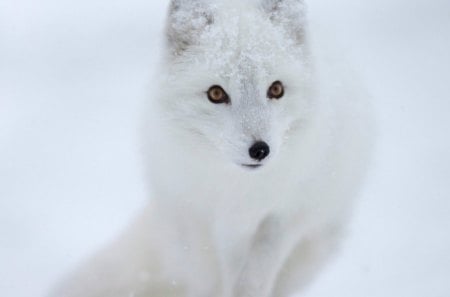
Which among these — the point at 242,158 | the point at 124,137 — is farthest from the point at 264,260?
the point at 124,137

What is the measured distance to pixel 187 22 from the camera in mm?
3605

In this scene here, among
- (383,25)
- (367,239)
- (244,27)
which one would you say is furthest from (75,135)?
(383,25)

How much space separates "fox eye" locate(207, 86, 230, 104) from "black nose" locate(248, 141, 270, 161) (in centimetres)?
25

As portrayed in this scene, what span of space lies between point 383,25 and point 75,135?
405 cm

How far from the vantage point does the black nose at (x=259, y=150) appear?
3.27 metres

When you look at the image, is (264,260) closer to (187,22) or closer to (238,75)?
(238,75)

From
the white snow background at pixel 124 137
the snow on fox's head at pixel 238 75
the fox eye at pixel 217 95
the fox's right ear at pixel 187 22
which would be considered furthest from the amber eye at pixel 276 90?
the white snow background at pixel 124 137

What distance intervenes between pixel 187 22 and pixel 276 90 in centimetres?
48

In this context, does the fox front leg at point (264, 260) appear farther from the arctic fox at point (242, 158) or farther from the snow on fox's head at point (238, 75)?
the snow on fox's head at point (238, 75)

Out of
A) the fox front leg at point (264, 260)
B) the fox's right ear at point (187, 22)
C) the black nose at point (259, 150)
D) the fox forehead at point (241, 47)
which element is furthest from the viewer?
the fox front leg at point (264, 260)

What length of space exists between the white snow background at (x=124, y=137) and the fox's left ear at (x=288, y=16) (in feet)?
2.05

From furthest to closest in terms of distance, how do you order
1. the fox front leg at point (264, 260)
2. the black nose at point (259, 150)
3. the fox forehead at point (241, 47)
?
the fox front leg at point (264, 260)
the fox forehead at point (241, 47)
the black nose at point (259, 150)

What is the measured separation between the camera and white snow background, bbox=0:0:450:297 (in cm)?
507

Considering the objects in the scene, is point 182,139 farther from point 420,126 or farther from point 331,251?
point 420,126
